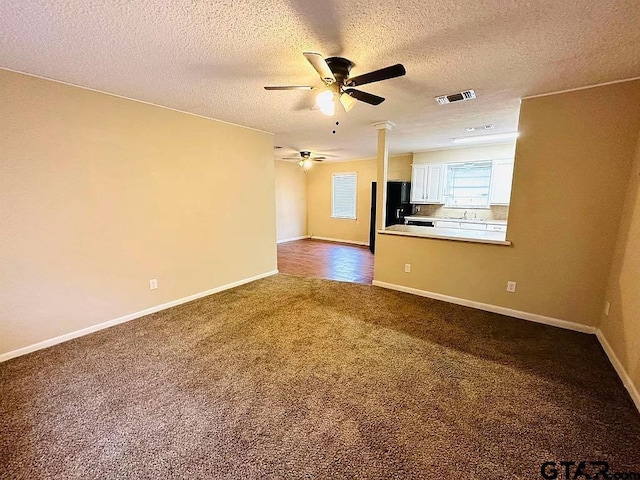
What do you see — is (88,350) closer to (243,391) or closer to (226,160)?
(243,391)

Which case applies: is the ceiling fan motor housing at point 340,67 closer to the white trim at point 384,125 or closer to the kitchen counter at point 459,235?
the white trim at point 384,125

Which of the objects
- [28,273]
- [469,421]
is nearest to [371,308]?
[469,421]

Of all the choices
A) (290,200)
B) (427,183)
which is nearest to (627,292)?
(427,183)

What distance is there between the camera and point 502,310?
3.26m

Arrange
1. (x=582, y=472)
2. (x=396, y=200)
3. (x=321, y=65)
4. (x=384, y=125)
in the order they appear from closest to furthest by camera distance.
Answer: (x=582, y=472), (x=321, y=65), (x=384, y=125), (x=396, y=200)

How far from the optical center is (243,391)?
199 cm

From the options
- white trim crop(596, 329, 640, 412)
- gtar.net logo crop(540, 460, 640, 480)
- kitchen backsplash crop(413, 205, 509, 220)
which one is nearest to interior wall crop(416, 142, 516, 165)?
kitchen backsplash crop(413, 205, 509, 220)

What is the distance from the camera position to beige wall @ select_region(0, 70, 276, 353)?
2.36 metres

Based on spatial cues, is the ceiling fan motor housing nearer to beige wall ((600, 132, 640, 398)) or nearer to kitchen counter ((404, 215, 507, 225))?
beige wall ((600, 132, 640, 398))

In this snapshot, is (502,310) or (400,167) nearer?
(502,310)

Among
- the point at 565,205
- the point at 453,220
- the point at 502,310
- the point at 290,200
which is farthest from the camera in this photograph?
the point at 290,200

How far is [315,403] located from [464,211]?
5378 mm

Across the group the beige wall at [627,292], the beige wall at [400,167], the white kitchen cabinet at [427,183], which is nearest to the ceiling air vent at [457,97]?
the beige wall at [627,292]

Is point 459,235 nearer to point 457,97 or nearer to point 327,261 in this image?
point 457,97
